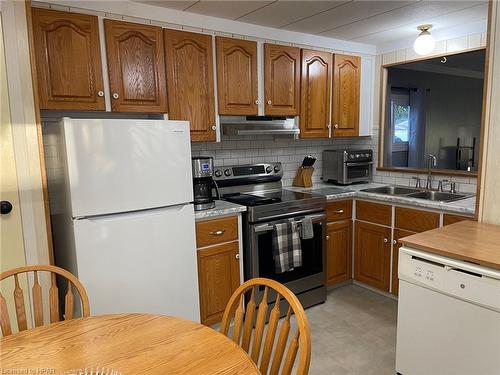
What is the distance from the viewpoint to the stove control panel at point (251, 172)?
297 cm

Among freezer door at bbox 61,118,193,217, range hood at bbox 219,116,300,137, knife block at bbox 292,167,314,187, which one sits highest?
Result: range hood at bbox 219,116,300,137

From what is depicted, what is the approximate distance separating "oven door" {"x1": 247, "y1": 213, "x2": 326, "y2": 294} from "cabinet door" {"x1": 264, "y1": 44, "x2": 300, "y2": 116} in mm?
954

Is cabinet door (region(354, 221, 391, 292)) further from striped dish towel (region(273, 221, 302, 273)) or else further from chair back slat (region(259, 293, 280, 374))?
chair back slat (region(259, 293, 280, 374))

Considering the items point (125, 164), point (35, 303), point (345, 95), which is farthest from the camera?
point (345, 95)

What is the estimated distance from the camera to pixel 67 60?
6.87ft

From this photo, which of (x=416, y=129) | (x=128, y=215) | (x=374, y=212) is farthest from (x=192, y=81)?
(x=416, y=129)

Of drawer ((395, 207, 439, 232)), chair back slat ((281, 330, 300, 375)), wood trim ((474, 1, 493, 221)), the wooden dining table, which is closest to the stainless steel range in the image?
drawer ((395, 207, 439, 232))

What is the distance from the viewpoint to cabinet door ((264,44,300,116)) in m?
2.90

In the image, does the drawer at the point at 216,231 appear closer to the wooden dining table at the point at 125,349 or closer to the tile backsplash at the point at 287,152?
the tile backsplash at the point at 287,152

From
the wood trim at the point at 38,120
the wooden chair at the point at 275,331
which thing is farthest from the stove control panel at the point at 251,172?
the wooden chair at the point at 275,331

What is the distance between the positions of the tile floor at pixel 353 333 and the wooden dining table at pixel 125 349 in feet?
4.17

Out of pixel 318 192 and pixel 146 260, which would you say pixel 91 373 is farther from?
pixel 318 192

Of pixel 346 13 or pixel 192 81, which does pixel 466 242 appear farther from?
pixel 192 81

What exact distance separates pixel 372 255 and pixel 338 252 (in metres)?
0.29
